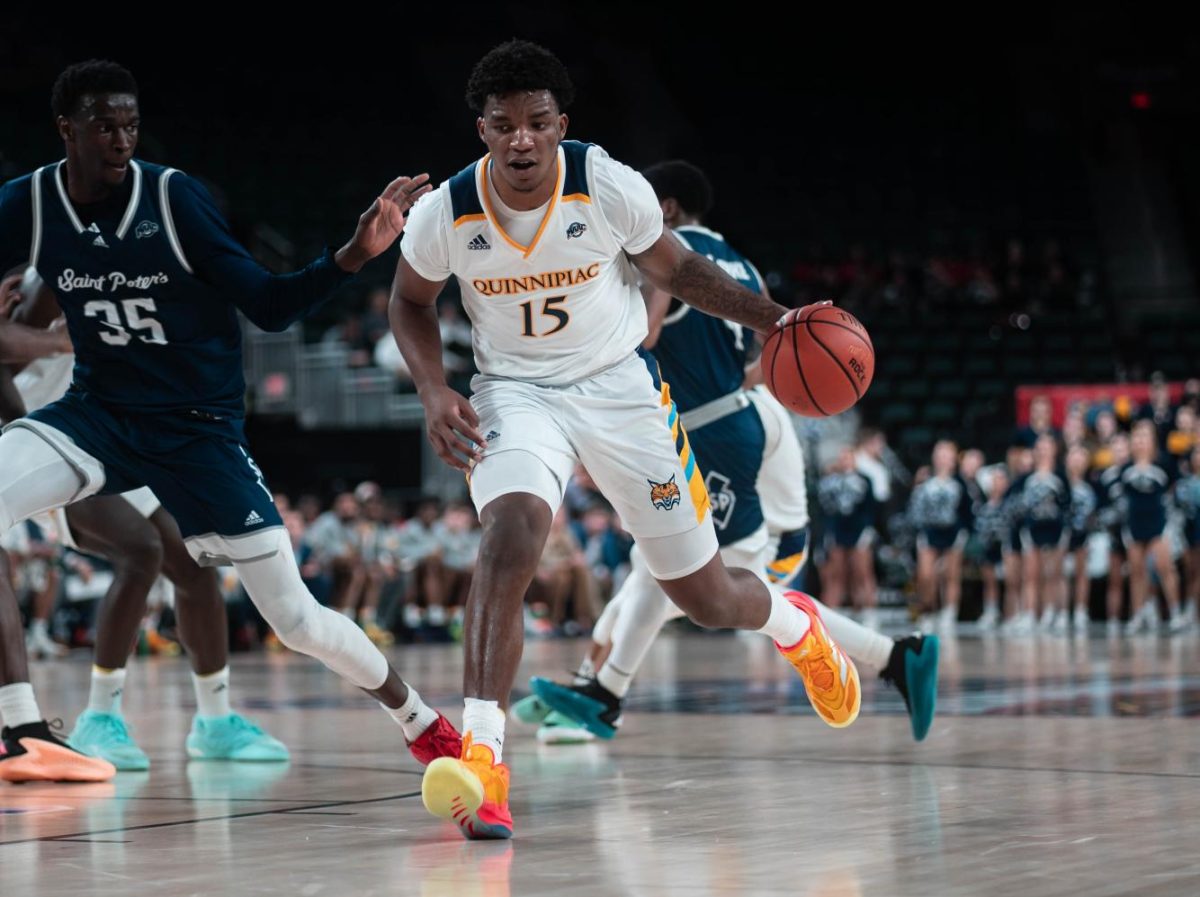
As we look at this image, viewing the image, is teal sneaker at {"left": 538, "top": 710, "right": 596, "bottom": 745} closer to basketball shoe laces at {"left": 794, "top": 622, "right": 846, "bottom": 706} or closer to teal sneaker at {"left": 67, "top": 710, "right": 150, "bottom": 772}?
basketball shoe laces at {"left": 794, "top": 622, "right": 846, "bottom": 706}

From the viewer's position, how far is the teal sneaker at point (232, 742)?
5.86 m

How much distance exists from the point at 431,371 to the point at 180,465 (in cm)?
96

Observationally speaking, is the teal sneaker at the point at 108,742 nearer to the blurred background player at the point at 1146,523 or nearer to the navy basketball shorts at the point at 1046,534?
the blurred background player at the point at 1146,523

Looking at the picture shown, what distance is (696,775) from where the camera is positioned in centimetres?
520

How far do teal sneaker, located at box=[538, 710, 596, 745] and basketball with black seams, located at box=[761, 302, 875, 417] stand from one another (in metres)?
2.24

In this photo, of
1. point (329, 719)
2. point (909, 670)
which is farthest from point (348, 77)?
point (909, 670)

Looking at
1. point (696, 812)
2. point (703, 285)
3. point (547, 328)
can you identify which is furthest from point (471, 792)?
point (703, 285)

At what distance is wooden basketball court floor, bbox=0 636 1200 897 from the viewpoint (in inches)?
133

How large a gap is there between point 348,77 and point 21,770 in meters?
25.3

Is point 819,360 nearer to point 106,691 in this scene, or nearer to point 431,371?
point 431,371

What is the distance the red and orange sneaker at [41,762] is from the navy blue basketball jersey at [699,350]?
2.51 metres

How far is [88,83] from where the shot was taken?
4953mm

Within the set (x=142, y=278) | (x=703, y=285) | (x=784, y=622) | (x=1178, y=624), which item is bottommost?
(x=1178, y=624)

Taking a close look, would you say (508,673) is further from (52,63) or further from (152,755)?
(52,63)
